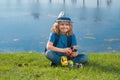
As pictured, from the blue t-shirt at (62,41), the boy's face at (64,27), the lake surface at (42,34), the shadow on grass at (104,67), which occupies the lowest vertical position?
the lake surface at (42,34)

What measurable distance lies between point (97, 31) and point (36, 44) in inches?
174

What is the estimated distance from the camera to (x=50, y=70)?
23.1ft

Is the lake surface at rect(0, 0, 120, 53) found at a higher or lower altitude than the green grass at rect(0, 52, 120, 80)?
lower

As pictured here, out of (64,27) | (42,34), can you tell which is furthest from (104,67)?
(42,34)

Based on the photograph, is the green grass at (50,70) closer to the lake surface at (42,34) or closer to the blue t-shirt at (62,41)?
the blue t-shirt at (62,41)

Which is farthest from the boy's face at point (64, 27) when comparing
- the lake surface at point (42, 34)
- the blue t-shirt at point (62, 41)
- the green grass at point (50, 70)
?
the lake surface at point (42, 34)

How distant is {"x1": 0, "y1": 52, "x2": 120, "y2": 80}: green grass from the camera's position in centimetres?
661

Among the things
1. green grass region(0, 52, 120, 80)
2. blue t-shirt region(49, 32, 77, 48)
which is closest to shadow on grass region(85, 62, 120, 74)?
green grass region(0, 52, 120, 80)

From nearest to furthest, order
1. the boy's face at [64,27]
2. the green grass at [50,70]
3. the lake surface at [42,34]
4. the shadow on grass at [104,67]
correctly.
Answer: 1. the green grass at [50,70]
2. the shadow on grass at [104,67]
3. the boy's face at [64,27]
4. the lake surface at [42,34]

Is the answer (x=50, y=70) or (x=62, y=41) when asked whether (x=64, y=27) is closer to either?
(x=62, y=41)

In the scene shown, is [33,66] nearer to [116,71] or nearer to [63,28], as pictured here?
[63,28]

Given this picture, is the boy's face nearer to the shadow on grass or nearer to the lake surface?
the shadow on grass

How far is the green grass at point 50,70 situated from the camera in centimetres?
661

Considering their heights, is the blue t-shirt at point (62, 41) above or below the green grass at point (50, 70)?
above
